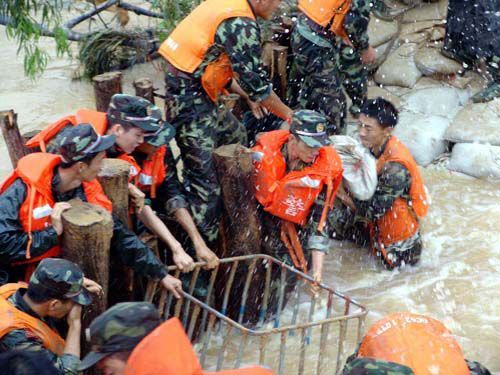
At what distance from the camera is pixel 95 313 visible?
3938 millimetres

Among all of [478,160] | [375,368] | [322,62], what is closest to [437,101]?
[478,160]

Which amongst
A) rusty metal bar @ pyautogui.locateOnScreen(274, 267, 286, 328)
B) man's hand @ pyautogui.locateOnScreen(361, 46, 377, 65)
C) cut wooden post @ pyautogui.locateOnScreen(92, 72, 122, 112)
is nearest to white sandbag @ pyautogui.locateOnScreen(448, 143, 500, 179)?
man's hand @ pyautogui.locateOnScreen(361, 46, 377, 65)

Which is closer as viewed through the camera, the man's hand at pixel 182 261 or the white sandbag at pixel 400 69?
the man's hand at pixel 182 261

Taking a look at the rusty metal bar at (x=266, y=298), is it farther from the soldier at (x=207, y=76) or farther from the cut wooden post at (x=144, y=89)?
the cut wooden post at (x=144, y=89)

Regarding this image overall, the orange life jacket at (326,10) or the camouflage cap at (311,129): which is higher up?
the orange life jacket at (326,10)

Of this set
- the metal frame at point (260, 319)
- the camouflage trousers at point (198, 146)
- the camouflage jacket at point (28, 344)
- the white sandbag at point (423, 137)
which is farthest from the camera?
the white sandbag at point (423, 137)

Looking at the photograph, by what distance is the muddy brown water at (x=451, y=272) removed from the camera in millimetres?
5449

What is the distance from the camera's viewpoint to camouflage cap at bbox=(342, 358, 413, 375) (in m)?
2.80

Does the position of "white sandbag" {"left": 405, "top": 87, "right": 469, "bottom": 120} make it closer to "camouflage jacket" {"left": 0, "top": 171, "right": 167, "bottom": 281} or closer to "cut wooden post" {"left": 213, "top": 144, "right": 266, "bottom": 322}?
"cut wooden post" {"left": 213, "top": 144, "right": 266, "bottom": 322}

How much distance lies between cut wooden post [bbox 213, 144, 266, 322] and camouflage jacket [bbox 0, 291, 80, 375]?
62.8 inches

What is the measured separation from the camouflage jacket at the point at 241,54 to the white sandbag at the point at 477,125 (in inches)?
116

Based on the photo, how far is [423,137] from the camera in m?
7.54

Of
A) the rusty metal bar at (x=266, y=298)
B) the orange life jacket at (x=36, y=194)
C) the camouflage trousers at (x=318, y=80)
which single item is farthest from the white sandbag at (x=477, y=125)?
the orange life jacket at (x=36, y=194)

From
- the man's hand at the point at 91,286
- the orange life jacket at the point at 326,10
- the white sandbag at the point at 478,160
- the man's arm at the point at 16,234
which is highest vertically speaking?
the orange life jacket at the point at 326,10
